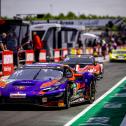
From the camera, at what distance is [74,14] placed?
469 ft

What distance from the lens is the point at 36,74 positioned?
14.1 metres

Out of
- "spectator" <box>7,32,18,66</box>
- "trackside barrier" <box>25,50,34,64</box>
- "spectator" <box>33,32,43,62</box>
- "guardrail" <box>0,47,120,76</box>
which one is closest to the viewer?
"guardrail" <box>0,47,120,76</box>

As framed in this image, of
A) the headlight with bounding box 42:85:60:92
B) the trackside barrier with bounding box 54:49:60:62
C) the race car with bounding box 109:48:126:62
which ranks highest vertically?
the headlight with bounding box 42:85:60:92

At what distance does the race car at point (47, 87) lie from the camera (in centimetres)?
1288

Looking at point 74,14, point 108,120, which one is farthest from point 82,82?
point 74,14

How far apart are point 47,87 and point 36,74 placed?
1.04 metres

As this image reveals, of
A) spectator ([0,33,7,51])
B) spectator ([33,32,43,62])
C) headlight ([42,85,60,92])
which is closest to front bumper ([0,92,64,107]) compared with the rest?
headlight ([42,85,60,92])

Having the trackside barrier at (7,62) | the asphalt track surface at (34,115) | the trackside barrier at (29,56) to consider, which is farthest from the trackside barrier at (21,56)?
the asphalt track surface at (34,115)

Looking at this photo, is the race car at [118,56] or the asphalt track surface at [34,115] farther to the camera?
the race car at [118,56]

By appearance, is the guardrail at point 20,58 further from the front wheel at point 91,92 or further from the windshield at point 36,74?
the windshield at point 36,74

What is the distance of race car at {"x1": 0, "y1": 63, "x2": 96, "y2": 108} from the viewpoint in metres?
12.9

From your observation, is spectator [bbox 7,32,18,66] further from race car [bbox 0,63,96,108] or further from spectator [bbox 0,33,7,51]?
race car [bbox 0,63,96,108]

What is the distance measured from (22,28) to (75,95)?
47.7ft

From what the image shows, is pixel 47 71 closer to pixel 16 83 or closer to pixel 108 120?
pixel 16 83
